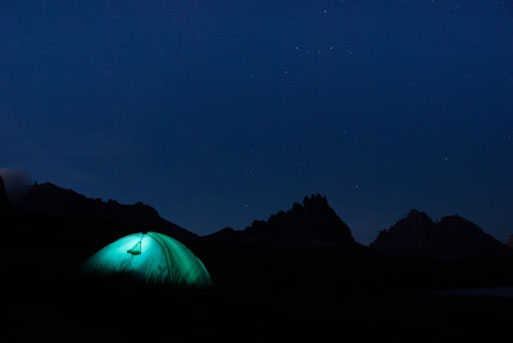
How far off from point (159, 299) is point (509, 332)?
22.1ft

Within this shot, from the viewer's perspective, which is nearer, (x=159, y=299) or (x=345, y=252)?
(x=159, y=299)

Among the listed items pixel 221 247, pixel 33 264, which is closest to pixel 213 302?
pixel 33 264

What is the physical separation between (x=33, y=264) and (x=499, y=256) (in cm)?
14209

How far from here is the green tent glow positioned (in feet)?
27.2

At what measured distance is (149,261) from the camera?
28.0 ft

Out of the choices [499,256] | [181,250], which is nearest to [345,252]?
[499,256]

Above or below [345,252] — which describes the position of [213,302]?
below

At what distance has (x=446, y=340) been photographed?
6.45 meters

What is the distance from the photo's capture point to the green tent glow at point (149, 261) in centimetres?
830

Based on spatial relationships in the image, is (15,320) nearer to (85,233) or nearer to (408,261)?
(85,233)

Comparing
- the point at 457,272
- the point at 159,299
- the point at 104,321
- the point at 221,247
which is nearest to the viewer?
the point at 104,321

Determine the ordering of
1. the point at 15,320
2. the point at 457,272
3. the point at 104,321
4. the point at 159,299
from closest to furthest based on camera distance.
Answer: the point at 15,320
the point at 104,321
the point at 159,299
the point at 457,272

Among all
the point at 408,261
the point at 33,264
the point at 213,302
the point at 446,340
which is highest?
the point at 408,261

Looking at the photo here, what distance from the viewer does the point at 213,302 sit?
270 inches
